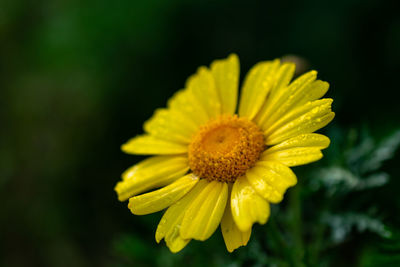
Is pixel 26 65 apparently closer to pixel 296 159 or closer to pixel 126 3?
pixel 126 3

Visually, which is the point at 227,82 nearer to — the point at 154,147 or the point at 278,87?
the point at 278,87

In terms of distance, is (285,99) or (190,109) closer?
(285,99)

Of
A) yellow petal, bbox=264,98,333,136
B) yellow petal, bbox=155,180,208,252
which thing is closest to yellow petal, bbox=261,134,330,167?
yellow petal, bbox=264,98,333,136

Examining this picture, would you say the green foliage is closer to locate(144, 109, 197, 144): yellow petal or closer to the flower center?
the flower center

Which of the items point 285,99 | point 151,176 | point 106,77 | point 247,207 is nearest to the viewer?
point 247,207

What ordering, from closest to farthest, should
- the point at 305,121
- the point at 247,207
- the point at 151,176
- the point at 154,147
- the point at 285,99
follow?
the point at 247,207 → the point at 305,121 → the point at 285,99 → the point at 151,176 → the point at 154,147

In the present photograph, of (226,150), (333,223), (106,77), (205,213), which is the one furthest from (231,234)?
(106,77)
